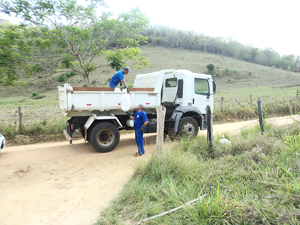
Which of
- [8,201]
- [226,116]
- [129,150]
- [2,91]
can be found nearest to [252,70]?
[226,116]

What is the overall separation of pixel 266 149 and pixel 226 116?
995 centimetres

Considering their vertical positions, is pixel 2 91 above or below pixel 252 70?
below

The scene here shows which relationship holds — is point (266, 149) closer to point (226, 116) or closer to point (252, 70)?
point (226, 116)

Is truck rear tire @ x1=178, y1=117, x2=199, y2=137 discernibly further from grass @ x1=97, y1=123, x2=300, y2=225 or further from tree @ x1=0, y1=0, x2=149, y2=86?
tree @ x1=0, y1=0, x2=149, y2=86

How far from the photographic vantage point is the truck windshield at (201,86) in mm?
8704

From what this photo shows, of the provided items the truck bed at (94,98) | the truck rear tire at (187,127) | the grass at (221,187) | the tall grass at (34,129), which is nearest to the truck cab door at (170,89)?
the truck rear tire at (187,127)

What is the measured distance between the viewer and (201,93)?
8828 millimetres

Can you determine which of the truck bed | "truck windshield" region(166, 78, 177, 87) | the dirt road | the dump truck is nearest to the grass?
the dirt road

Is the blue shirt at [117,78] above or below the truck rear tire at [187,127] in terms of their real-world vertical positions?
above

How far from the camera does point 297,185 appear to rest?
3.07m

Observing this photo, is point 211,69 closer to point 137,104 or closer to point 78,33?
point 78,33

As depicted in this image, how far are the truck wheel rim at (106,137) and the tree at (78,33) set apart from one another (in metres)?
4.87

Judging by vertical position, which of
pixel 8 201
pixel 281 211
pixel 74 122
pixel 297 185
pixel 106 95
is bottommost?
pixel 8 201

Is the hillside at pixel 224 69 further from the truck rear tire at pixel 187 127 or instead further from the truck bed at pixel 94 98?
the truck bed at pixel 94 98
